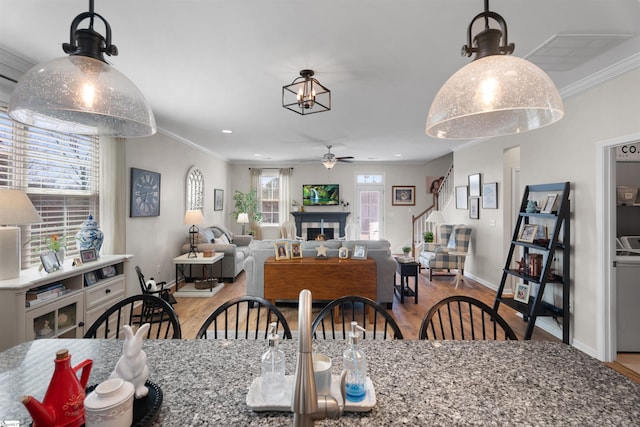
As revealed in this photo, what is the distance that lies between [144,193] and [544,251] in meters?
5.10

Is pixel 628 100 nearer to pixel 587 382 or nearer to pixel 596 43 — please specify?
pixel 596 43

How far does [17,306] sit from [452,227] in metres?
5.97

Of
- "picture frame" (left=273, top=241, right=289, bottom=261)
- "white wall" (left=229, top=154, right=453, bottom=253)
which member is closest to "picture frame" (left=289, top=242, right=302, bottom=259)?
"picture frame" (left=273, top=241, right=289, bottom=261)

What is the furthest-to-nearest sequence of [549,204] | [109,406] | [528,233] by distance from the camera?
[528,233], [549,204], [109,406]

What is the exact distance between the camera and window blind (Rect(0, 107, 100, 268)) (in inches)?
93.1

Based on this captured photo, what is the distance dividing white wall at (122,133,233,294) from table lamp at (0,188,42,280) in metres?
1.58

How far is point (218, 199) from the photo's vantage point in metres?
6.83

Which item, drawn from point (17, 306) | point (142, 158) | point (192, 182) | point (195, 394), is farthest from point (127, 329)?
point (192, 182)

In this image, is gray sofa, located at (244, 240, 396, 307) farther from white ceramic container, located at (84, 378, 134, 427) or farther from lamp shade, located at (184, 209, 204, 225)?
white ceramic container, located at (84, 378, 134, 427)

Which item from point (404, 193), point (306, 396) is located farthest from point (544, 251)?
point (404, 193)

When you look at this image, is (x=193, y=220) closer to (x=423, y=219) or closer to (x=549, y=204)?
(x=549, y=204)

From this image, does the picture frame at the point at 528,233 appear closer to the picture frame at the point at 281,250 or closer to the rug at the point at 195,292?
the picture frame at the point at 281,250

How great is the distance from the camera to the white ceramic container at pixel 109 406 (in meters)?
0.66

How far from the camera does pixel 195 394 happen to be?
88cm
